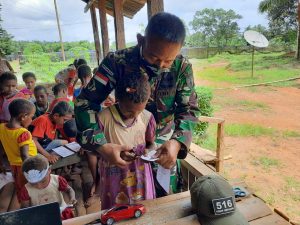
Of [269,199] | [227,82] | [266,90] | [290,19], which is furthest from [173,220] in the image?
[290,19]

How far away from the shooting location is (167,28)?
4.39 feet

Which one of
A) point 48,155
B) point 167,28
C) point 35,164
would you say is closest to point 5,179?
point 48,155

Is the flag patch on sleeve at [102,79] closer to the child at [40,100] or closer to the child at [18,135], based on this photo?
the child at [18,135]

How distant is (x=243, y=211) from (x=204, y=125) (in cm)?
581

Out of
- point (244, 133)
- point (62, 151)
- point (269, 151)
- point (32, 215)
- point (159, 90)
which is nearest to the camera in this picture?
point (32, 215)

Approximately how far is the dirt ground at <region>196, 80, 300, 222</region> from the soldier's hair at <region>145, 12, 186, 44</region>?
3.71ft

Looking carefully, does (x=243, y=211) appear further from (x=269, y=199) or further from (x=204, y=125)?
(x=204, y=125)

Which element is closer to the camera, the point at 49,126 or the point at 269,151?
the point at 49,126

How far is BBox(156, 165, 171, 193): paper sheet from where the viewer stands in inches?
62.9

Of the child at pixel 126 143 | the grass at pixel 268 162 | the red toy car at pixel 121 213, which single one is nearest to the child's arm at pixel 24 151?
Result: the child at pixel 126 143

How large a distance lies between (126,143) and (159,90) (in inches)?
13.4

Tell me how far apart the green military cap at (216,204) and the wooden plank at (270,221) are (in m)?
0.13

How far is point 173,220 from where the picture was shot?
1.32 meters

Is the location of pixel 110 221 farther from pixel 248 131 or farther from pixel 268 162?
pixel 248 131
